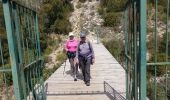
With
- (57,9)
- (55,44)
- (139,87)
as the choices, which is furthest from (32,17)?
(57,9)

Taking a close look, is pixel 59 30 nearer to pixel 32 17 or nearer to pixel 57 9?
pixel 57 9

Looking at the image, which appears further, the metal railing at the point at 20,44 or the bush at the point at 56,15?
the bush at the point at 56,15

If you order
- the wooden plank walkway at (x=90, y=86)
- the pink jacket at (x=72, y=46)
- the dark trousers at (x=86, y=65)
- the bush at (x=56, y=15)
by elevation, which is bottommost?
the wooden plank walkway at (x=90, y=86)

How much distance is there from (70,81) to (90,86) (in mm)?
1029

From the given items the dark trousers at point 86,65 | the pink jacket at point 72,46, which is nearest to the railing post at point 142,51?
the dark trousers at point 86,65

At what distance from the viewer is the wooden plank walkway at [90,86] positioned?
813cm

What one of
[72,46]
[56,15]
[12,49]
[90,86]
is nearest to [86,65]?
[90,86]

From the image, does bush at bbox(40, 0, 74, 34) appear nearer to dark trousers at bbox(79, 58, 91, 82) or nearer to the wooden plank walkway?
the wooden plank walkway

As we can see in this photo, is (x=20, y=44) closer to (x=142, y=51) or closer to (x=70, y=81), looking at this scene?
(x=142, y=51)

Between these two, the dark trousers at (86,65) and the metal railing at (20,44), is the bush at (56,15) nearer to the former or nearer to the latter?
the dark trousers at (86,65)

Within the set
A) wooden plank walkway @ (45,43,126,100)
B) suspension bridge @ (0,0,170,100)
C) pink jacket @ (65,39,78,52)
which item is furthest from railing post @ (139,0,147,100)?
pink jacket @ (65,39,78,52)

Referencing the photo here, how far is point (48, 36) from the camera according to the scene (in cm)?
3681

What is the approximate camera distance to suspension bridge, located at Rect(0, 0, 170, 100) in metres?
4.08

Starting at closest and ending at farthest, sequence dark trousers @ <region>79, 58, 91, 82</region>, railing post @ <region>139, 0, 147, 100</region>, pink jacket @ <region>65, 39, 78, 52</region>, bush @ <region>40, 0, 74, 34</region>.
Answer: railing post @ <region>139, 0, 147, 100</region> < dark trousers @ <region>79, 58, 91, 82</region> < pink jacket @ <region>65, 39, 78, 52</region> < bush @ <region>40, 0, 74, 34</region>
